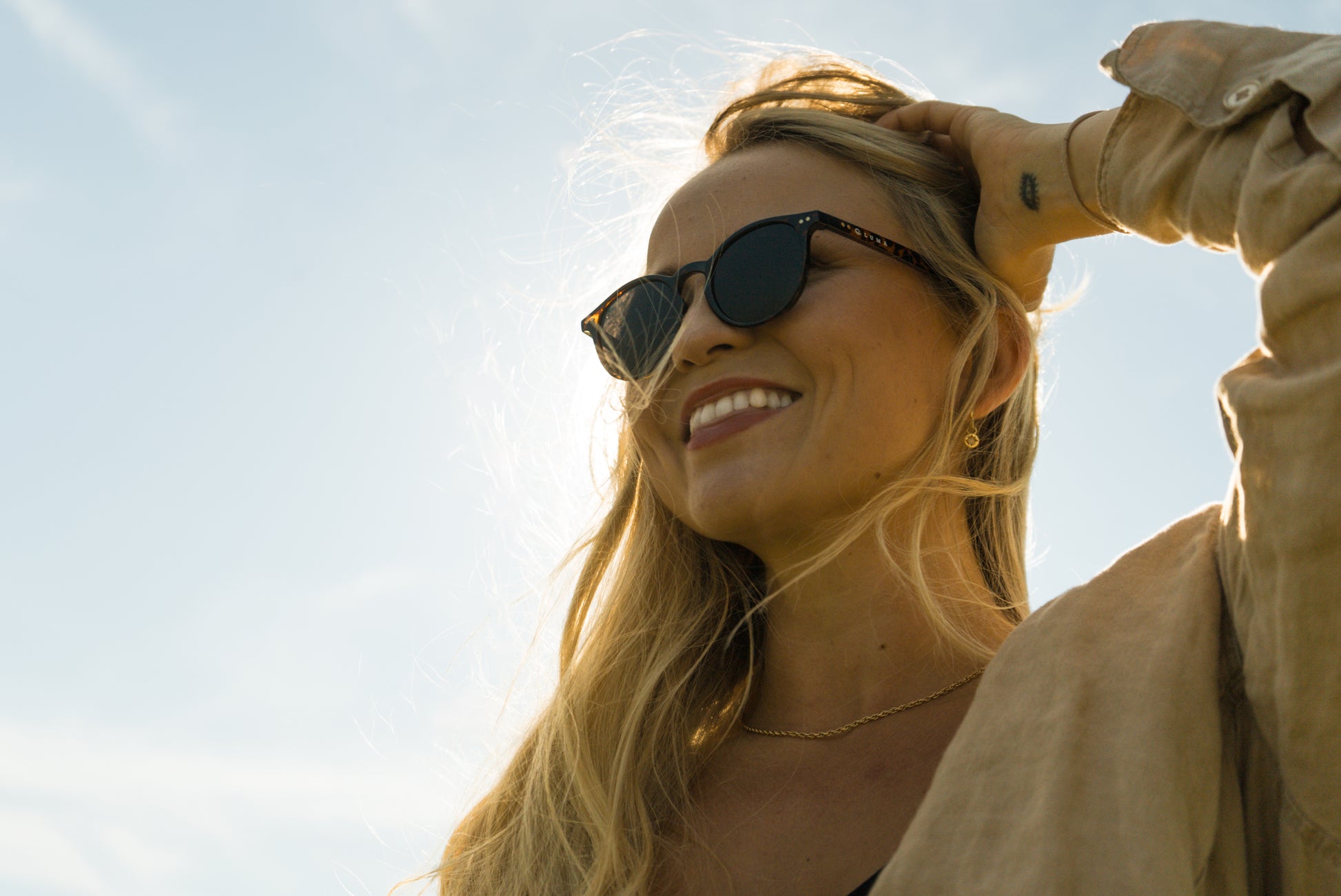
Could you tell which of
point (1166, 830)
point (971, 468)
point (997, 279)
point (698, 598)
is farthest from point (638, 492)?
point (1166, 830)

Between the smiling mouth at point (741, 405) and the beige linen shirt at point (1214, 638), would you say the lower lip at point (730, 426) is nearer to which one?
the smiling mouth at point (741, 405)

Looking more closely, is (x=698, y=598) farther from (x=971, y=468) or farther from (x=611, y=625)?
(x=971, y=468)

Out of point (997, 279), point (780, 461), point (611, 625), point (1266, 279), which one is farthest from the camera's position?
point (611, 625)

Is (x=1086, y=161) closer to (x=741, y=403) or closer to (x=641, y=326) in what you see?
(x=741, y=403)

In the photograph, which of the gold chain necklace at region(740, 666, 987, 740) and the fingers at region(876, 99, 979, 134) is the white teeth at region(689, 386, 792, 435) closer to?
the gold chain necklace at region(740, 666, 987, 740)

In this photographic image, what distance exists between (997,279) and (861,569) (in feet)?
2.46

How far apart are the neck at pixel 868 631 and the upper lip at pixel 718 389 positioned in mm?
396

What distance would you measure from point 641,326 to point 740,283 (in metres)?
0.30

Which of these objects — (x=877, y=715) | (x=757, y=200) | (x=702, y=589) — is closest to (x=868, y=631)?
(x=877, y=715)

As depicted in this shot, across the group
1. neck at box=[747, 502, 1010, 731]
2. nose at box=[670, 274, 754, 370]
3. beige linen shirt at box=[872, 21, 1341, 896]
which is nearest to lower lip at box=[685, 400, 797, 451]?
nose at box=[670, 274, 754, 370]

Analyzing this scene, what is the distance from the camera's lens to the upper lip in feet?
8.56

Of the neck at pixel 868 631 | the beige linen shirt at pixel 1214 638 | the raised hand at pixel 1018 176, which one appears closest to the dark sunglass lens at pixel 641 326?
the neck at pixel 868 631

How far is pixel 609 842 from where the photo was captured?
8.35 feet

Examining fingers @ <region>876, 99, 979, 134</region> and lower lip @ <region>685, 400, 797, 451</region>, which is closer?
lower lip @ <region>685, 400, 797, 451</region>
